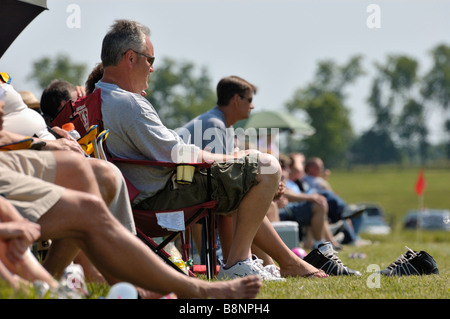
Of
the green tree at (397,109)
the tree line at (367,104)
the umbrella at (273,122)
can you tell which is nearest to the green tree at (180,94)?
the tree line at (367,104)

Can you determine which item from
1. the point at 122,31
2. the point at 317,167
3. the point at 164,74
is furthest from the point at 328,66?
the point at 122,31

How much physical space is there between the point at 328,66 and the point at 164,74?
24778 millimetres

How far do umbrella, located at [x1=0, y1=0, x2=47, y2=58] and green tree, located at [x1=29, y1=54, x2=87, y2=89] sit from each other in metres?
62.6

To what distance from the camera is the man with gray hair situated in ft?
13.9

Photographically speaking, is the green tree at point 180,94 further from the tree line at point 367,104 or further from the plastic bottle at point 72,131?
the plastic bottle at point 72,131

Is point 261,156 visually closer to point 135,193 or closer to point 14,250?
point 135,193

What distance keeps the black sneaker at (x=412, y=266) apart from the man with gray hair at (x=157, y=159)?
591 mm

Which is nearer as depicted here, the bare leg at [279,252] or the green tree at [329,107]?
the bare leg at [279,252]

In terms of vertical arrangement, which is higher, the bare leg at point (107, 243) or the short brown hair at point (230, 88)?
the short brown hair at point (230, 88)

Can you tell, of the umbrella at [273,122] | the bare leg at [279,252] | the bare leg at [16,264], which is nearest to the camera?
the bare leg at [16,264]

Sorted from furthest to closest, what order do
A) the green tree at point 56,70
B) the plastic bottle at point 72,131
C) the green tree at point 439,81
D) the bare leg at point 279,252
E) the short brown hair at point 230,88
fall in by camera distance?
the green tree at point 439,81 → the green tree at point 56,70 → the short brown hair at point 230,88 → the bare leg at point 279,252 → the plastic bottle at point 72,131

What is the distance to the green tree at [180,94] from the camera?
74.5 meters

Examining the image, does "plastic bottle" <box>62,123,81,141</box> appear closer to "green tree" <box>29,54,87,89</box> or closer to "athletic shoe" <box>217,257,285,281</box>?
"athletic shoe" <box>217,257,285,281</box>

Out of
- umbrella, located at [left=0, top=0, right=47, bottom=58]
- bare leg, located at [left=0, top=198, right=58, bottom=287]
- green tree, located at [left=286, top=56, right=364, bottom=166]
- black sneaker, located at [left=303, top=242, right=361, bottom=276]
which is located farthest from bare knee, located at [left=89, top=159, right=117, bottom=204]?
green tree, located at [left=286, top=56, right=364, bottom=166]
